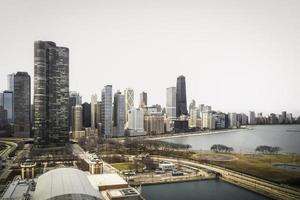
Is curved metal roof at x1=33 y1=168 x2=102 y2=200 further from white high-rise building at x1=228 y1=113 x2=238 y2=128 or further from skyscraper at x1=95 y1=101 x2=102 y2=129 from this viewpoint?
white high-rise building at x1=228 y1=113 x2=238 y2=128

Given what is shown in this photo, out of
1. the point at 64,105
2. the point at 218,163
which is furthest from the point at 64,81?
the point at 218,163

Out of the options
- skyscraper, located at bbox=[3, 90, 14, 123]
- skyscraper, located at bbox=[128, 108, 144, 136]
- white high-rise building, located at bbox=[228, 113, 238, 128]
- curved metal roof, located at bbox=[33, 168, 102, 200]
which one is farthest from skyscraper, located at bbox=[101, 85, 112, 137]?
curved metal roof, located at bbox=[33, 168, 102, 200]

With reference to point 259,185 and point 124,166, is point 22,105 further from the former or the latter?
point 259,185

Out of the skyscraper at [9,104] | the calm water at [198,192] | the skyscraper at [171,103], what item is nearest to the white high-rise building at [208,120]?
the skyscraper at [171,103]

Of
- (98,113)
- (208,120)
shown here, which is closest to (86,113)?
(98,113)

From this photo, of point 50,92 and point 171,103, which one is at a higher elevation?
point 50,92
